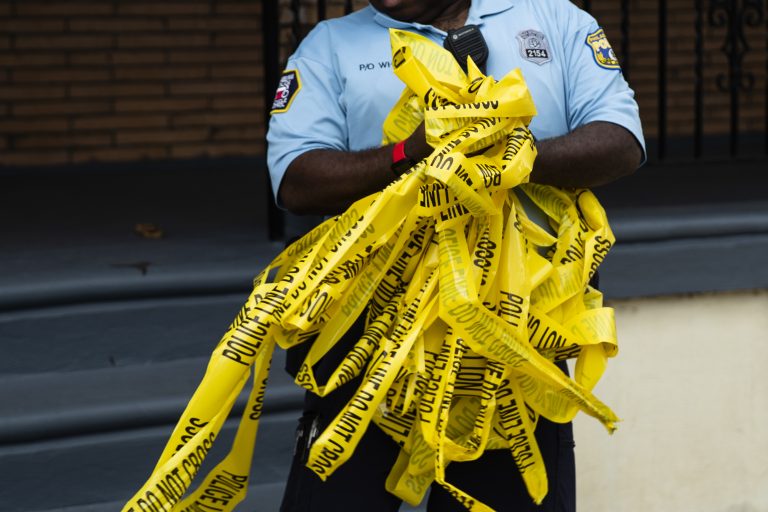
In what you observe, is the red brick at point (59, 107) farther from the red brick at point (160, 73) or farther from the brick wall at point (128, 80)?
the red brick at point (160, 73)

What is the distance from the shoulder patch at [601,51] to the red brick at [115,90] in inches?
188

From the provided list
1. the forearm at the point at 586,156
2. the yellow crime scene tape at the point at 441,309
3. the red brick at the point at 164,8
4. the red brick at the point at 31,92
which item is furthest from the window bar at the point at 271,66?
the red brick at the point at 31,92

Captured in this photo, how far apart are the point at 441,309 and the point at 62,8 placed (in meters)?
5.14

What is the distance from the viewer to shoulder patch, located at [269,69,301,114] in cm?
242

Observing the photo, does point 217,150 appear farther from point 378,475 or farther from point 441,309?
point 441,309

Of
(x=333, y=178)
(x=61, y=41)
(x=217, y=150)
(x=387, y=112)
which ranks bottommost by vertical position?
(x=217, y=150)

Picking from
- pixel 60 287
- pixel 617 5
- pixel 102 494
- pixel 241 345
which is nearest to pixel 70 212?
pixel 60 287

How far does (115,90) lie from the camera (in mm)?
→ 6805

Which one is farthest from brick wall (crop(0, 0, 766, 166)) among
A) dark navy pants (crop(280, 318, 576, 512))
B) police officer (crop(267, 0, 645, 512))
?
dark navy pants (crop(280, 318, 576, 512))

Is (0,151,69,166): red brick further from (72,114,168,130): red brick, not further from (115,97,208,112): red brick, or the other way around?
(115,97,208,112): red brick

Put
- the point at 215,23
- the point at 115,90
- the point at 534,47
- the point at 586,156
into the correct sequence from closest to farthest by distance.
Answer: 1. the point at 586,156
2. the point at 534,47
3. the point at 115,90
4. the point at 215,23

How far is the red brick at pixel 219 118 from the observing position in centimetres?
695

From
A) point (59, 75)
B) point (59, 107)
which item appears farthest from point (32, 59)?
point (59, 107)

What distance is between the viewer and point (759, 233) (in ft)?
13.9
